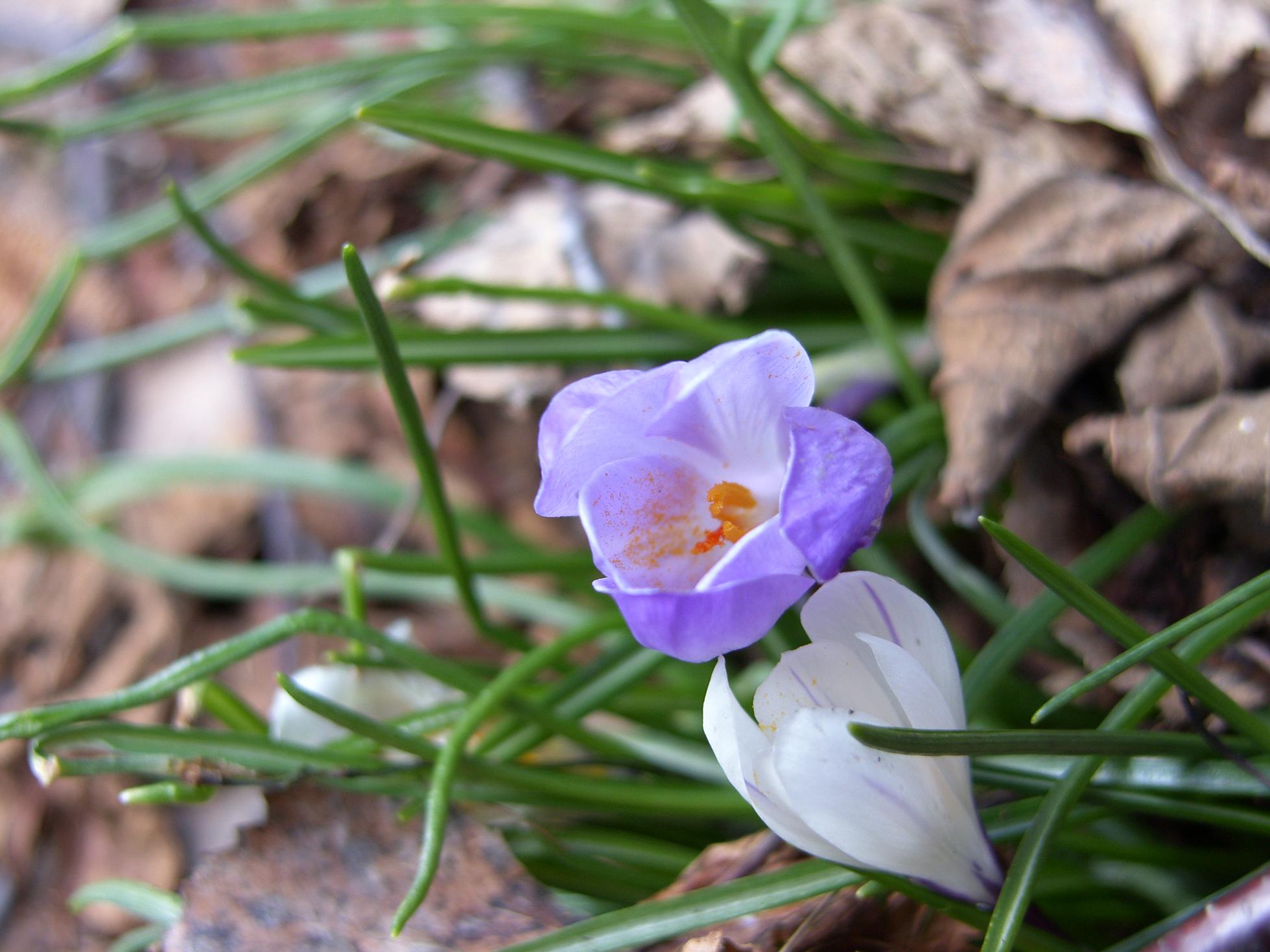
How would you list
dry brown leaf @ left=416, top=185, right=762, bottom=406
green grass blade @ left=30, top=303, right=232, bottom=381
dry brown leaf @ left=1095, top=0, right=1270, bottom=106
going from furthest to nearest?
green grass blade @ left=30, top=303, right=232, bottom=381, dry brown leaf @ left=416, top=185, right=762, bottom=406, dry brown leaf @ left=1095, top=0, right=1270, bottom=106

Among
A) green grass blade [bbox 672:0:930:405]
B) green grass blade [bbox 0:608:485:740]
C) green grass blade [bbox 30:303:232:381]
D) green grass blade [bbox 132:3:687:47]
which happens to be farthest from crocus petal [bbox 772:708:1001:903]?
green grass blade [bbox 30:303:232:381]

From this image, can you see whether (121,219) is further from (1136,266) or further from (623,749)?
(1136,266)

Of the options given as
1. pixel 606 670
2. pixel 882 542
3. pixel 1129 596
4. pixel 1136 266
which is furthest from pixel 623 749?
pixel 1136 266

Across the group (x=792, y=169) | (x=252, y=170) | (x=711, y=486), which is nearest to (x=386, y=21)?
(x=252, y=170)

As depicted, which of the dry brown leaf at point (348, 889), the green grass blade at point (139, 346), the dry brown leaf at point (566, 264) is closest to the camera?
the dry brown leaf at point (348, 889)

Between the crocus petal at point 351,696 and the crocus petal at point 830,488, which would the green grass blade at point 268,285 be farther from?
the crocus petal at point 830,488

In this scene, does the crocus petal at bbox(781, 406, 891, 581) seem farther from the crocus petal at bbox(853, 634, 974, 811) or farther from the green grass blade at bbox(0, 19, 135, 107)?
the green grass blade at bbox(0, 19, 135, 107)

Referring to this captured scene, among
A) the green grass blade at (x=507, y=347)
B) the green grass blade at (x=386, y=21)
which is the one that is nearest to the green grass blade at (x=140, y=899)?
the green grass blade at (x=507, y=347)
